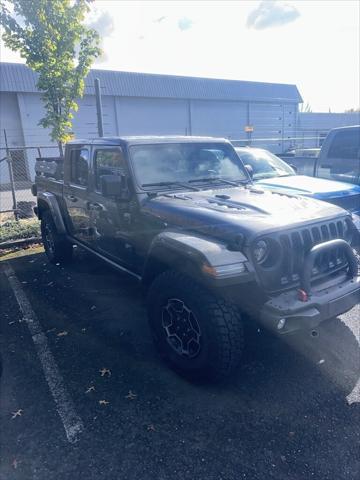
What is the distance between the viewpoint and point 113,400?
2.87 metres

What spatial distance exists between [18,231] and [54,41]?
161 inches

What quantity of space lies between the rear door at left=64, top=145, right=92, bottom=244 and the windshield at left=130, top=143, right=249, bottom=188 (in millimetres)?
1049

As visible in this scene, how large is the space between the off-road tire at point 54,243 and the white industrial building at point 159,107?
43.0ft

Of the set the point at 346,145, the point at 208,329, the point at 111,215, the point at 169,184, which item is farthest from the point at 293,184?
the point at 208,329

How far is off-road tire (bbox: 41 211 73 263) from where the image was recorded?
5.80 metres

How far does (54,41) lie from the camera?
7.46 m

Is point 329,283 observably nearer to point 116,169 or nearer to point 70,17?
point 116,169

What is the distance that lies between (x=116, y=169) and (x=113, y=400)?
2.33 meters

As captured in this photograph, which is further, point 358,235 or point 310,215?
point 358,235

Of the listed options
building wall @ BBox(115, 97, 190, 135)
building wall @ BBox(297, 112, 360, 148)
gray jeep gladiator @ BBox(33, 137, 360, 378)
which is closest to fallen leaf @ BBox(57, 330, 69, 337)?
gray jeep gladiator @ BBox(33, 137, 360, 378)

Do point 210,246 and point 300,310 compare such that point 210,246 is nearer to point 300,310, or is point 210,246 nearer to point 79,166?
point 300,310

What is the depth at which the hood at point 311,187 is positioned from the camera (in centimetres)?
556

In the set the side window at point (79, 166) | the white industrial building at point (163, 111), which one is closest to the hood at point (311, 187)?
the side window at point (79, 166)

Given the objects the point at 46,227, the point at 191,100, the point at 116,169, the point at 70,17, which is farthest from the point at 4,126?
the point at 116,169
